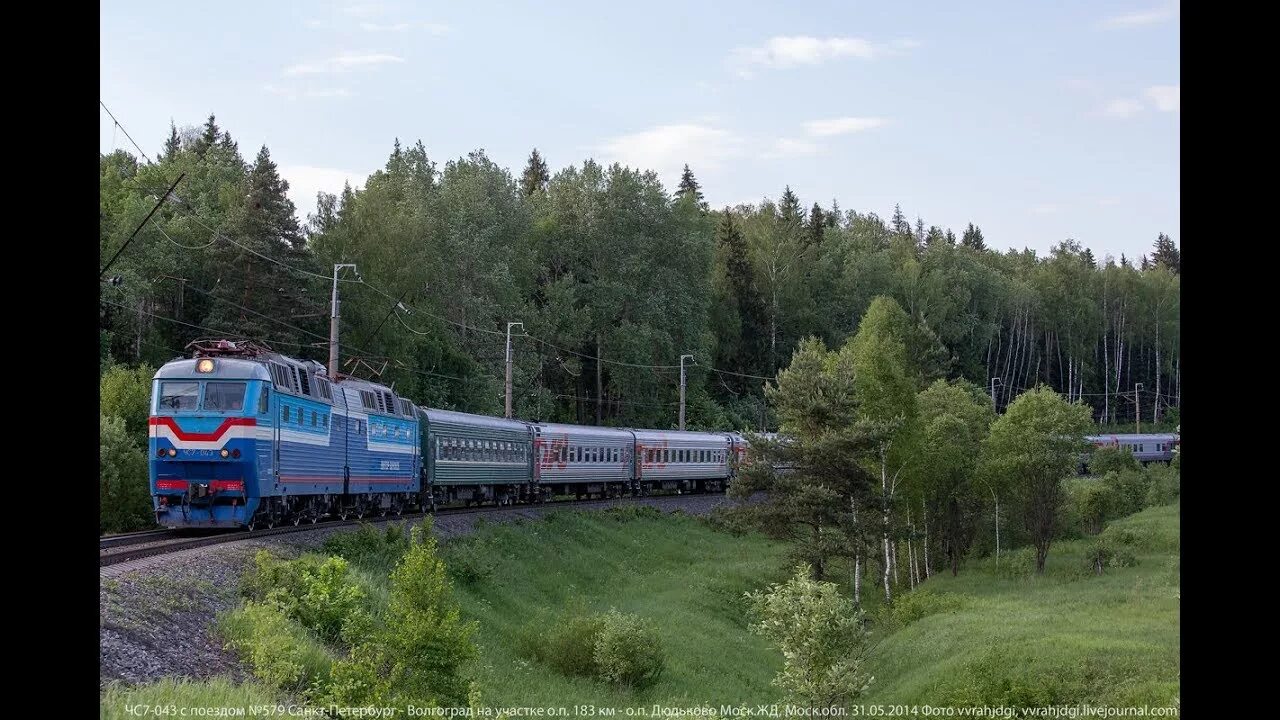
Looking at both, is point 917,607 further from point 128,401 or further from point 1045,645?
point 128,401

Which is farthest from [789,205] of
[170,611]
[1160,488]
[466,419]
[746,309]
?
[170,611]

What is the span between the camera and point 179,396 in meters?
24.5

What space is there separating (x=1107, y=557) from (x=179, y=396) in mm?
36007

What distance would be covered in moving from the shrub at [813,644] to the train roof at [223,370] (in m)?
11.3

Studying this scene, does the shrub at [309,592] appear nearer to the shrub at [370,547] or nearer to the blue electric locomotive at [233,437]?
the blue electric locomotive at [233,437]

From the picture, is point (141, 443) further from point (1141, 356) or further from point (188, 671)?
point (1141, 356)

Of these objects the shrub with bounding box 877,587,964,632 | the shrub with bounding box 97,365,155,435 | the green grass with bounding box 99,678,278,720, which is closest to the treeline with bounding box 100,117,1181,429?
the shrub with bounding box 97,365,155,435

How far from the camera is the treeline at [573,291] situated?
184 ft

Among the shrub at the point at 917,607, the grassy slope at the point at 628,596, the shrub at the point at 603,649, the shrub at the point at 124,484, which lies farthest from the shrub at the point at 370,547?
the shrub at the point at 917,607

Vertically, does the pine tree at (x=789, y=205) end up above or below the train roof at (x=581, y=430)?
above

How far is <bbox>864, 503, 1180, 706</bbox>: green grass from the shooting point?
23.5 m

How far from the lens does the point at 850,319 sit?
102812 mm
